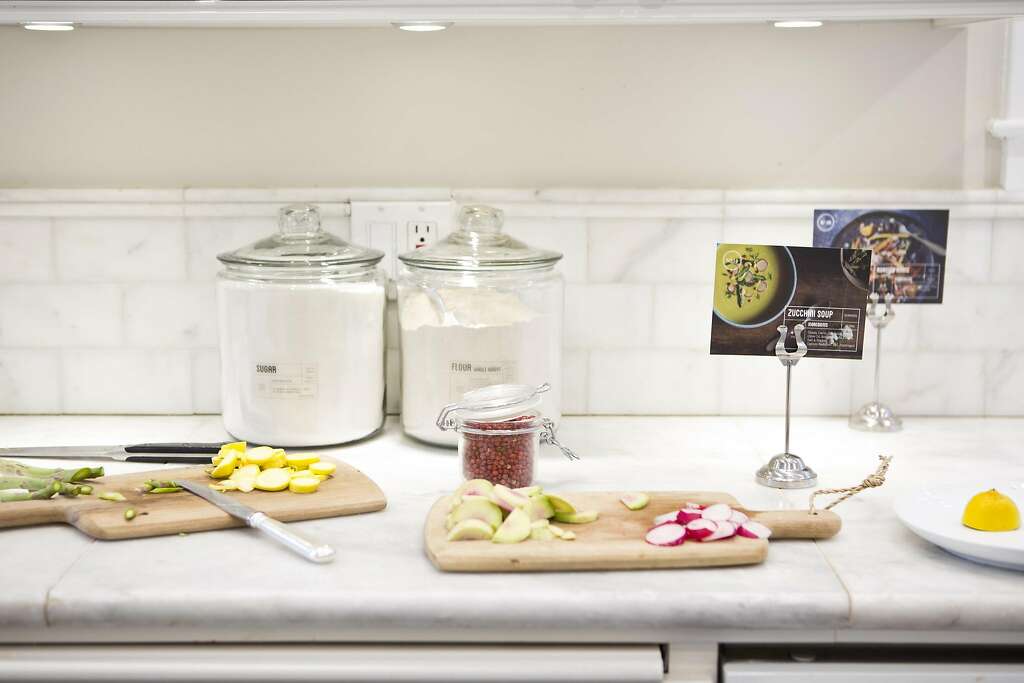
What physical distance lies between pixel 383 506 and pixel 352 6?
589 millimetres

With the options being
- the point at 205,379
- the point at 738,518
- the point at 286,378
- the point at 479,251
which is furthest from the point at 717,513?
the point at 205,379

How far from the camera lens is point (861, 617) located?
40.1 inches

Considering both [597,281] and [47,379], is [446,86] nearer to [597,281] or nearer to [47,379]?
[597,281]

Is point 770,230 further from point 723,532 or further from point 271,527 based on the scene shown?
point 271,527

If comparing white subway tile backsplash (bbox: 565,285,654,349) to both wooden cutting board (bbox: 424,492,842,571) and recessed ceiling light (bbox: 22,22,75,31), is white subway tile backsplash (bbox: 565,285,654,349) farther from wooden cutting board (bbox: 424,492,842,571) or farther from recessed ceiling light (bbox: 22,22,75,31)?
recessed ceiling light (bbox: 22,22,75,31)

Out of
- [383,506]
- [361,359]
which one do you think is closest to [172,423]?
[361,359]

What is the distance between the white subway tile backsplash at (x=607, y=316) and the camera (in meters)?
1.67

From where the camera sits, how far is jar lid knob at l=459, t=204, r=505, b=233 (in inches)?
57.5

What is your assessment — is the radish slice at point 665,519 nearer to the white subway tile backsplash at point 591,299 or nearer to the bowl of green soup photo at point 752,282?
the bowl of green soup photo at point 752,282

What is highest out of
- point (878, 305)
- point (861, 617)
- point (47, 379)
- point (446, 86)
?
point (446, 86)

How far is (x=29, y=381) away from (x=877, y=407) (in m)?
1.28

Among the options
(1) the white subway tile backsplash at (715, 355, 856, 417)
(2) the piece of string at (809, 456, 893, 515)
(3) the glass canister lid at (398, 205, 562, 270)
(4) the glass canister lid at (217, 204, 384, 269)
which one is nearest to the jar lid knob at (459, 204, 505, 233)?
(3) the glass canister lid at (398, 205, 562, 270)

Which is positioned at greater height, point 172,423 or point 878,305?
point 878,305

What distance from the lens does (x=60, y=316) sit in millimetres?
1668
